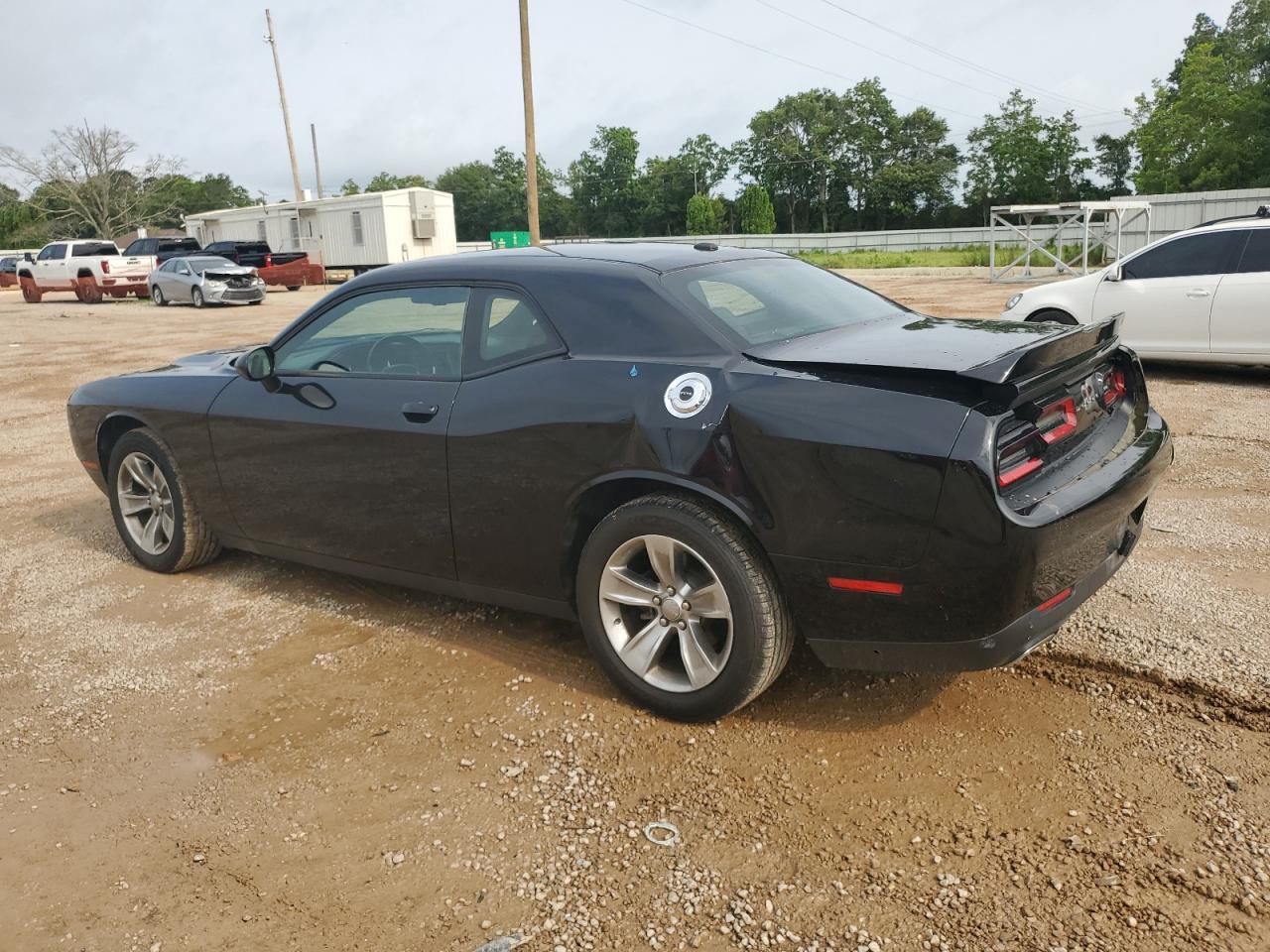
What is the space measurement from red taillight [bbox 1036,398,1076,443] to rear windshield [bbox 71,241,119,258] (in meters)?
32.5

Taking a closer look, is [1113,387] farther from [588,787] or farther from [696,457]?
[588,787]

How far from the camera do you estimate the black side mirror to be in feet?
14.0

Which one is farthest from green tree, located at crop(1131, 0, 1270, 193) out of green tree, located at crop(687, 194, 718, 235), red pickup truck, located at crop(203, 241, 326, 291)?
red pickup truck, located at crop(203, 241, 326, 291)

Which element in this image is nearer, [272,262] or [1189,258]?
[1189,258]

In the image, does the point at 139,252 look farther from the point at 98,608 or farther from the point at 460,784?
the point at 460,784

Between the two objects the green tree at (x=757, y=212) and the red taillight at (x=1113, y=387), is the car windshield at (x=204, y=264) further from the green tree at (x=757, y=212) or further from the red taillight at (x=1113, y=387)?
the green tree at (x=757, y=212)

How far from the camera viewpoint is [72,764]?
327 cm

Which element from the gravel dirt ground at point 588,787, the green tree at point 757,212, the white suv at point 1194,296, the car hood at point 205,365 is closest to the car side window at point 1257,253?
the white suv at point 1194,296

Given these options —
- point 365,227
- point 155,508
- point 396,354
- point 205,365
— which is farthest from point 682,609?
point 365,227

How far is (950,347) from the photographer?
3.13m

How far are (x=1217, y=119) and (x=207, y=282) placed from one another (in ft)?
176

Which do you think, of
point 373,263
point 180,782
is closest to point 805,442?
point 180,782

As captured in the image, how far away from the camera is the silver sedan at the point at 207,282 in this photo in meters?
26.1

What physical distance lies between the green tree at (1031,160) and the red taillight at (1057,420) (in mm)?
74816
